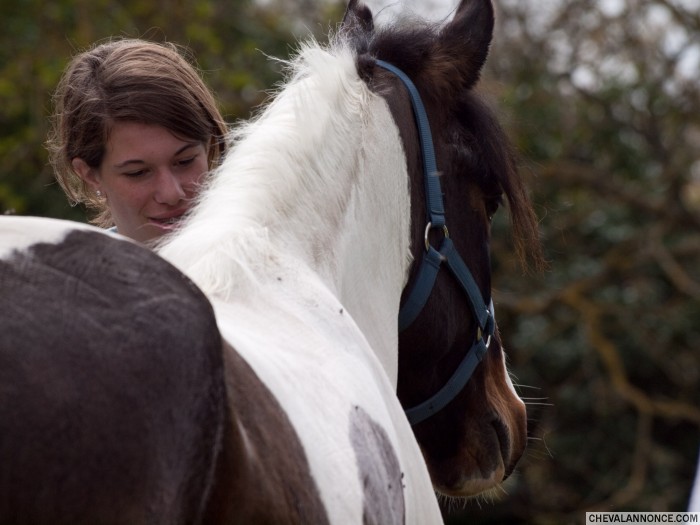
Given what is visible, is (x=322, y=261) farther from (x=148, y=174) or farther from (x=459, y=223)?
(x=148, y=174)

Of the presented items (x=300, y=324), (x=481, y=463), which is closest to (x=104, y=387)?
(x=300, y=324)

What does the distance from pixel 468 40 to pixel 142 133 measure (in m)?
0.81

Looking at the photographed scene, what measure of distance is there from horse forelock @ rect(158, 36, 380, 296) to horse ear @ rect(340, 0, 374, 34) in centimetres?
20

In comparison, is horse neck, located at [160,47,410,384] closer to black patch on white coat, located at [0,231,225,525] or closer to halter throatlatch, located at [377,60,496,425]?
halter throatlatch, located at [377,60,496,425]

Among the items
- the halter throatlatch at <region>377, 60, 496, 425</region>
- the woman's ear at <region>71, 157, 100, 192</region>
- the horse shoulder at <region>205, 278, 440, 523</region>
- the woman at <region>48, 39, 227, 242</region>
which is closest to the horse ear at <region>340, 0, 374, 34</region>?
the halter throatlatch at <region>377, 60, 496, 425</region>

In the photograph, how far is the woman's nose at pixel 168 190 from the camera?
2.33 metres

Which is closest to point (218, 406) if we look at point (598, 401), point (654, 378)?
point (598, 401)

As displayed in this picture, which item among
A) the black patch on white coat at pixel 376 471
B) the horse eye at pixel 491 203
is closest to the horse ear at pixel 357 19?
the horse eye at pixel 491 203

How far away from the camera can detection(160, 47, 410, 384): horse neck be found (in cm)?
179

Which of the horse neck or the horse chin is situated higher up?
the horse neck

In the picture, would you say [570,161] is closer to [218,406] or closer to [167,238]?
[167,238]

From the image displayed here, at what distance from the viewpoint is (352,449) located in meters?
1.61

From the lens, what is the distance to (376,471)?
5.47 feet

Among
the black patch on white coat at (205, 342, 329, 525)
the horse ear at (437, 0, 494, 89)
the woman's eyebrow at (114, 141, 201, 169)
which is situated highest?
the horse ear at (437, 0, 494, 89)
